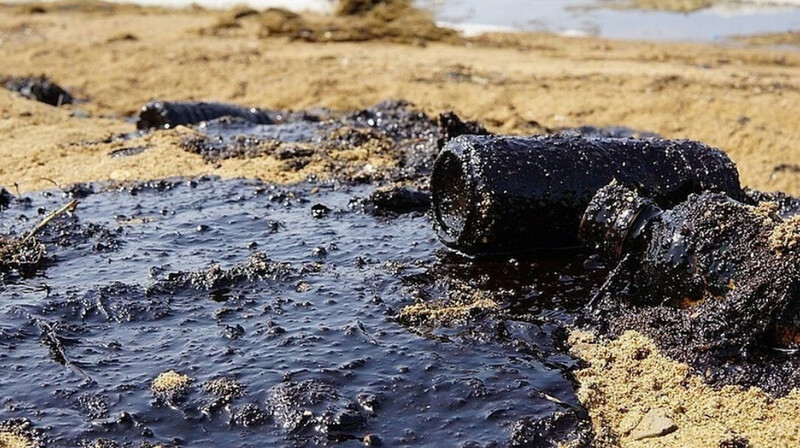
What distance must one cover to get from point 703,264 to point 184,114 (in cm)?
512

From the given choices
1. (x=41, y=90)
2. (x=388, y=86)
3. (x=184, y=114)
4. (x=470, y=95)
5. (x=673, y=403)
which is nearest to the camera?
(x=673, y=403)

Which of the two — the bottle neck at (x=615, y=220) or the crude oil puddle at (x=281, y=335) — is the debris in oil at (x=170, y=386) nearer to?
the crude oil puddle at (x=281, y=335)

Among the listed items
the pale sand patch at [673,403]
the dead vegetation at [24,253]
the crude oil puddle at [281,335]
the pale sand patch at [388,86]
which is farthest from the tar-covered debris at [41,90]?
the pale sand patch at [673,403]

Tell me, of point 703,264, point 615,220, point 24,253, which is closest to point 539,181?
point 615,220

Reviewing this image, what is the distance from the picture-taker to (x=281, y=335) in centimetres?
364

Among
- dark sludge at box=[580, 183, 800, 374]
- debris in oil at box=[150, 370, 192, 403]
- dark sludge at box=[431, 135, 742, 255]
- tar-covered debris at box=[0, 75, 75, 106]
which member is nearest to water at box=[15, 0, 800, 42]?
tar-covered debris at box=[0, 75, 75, 106]

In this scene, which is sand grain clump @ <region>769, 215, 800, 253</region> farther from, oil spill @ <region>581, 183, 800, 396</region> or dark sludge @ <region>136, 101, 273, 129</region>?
dark sludge @ <region>136, 101, 273, 129</region>

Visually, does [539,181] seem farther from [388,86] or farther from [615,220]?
[388,86]

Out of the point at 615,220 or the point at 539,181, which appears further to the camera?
the point at 539,181

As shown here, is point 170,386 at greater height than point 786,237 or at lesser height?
lesser

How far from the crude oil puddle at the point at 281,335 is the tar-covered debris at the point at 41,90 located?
14.2 feet

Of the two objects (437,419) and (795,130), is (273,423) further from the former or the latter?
(795,130)

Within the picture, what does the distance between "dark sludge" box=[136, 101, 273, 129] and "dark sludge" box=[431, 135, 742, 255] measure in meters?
3.55

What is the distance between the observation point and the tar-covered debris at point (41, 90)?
29.8 feet
